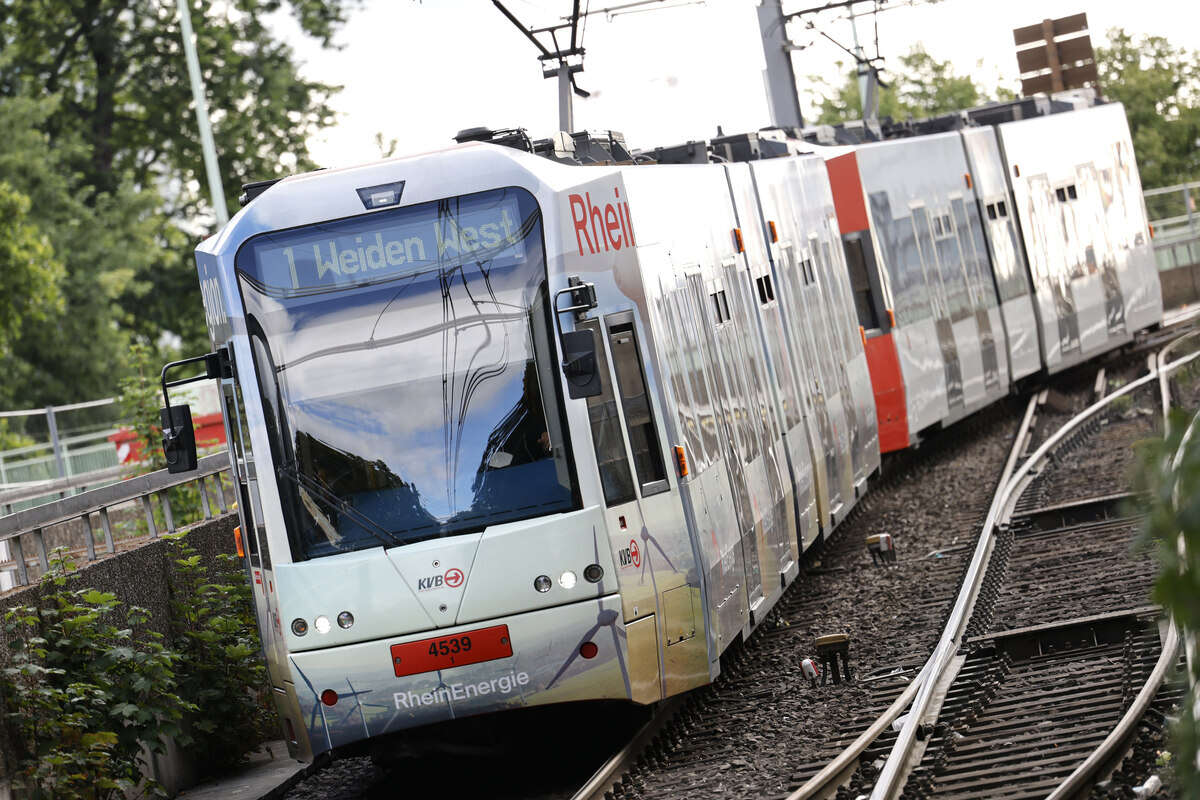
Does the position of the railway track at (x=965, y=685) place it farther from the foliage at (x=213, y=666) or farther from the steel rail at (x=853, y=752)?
the foliage at (x=213, y=666)

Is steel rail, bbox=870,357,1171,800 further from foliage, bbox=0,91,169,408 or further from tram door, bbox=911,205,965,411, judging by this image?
foliage, bbox=0,91,169,408

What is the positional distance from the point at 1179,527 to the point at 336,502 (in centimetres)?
656

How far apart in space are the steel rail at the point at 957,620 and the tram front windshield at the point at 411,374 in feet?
6.74

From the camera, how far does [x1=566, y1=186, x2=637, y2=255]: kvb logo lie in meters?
9.09

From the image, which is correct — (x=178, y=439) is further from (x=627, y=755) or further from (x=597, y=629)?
(x=627, y=755)

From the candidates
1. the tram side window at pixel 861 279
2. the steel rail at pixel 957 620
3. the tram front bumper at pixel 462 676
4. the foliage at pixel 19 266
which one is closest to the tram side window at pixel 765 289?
the steel rail at pixel 957 620

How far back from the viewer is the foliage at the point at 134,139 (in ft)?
110

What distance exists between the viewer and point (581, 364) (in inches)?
339

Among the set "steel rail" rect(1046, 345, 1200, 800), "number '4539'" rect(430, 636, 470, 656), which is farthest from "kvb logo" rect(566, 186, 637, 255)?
"steel rail" rect(1046, 345, 1200, 800)

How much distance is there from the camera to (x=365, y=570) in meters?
8.84

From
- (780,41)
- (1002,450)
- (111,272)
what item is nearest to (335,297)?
(1002,450)

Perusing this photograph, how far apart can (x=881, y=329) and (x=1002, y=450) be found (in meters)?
2.92

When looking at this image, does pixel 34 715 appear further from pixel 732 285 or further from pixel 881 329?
pixel 881 329

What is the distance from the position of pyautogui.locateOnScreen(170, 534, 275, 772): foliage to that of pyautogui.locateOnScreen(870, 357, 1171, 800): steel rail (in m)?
4.29
